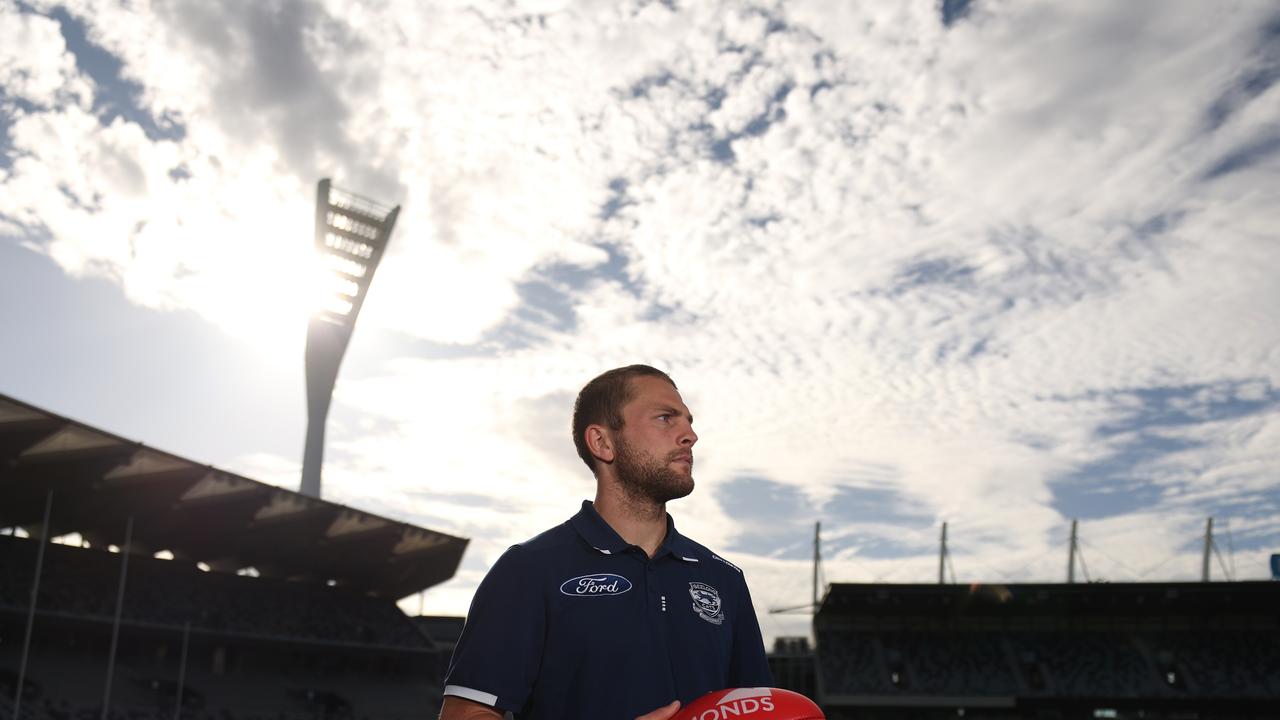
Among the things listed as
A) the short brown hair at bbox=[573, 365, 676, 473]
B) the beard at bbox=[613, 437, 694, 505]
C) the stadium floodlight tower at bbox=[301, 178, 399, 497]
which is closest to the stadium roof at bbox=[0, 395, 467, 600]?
the stadium floodlight tower at bbox=[301, 178, 399, 497]

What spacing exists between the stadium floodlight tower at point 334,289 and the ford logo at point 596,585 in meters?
64.3

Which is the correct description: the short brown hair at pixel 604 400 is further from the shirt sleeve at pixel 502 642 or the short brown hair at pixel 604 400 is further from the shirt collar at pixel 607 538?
A: the shirt sleeve at pixel 502 642

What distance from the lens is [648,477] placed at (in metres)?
3.34

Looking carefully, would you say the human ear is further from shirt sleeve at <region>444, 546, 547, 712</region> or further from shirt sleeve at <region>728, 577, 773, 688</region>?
shirt sleeve at <region>728, 577, 773, 688</region>

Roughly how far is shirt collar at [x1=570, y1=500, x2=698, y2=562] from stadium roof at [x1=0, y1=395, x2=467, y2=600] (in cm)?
3684

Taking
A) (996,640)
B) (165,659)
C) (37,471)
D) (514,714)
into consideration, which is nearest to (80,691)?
(165,659)

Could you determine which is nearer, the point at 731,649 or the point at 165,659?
the point at 731,649

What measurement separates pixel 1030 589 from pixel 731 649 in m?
50.6

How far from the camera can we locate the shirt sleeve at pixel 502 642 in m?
2.90

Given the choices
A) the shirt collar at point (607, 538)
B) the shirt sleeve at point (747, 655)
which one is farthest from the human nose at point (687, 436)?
the shirt sleeve at point (747, 655)

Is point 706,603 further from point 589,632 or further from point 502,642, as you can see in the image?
point 502,642

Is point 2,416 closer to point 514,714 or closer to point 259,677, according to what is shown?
point 259,677

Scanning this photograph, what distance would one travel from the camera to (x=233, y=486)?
4356cm

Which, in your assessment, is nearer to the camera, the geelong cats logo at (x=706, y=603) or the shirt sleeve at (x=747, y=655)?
the geelong cats logo at (x=706, y=603)
